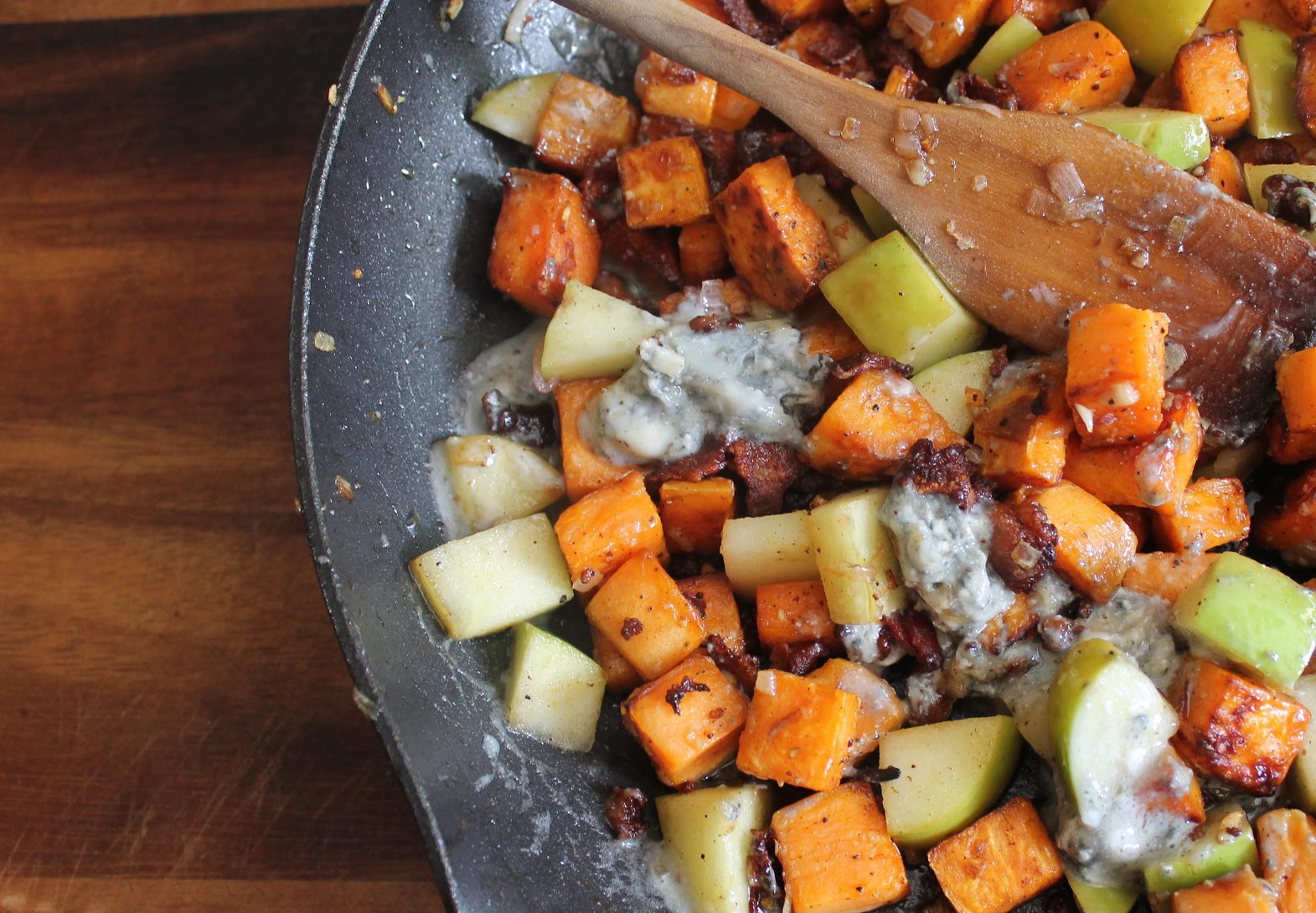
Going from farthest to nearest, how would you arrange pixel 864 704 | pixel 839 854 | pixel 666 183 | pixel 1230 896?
pixel 666 183
pixel 864 704
pixel 839 854
pixel 1230 896

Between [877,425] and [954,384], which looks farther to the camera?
[954,384]

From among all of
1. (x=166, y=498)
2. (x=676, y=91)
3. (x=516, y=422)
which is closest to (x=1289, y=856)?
(x=516, y=422)

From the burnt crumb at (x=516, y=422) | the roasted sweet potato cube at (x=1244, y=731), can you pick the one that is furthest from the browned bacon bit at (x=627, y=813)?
the roasted sweet potato cube at (x=1244, y=731)

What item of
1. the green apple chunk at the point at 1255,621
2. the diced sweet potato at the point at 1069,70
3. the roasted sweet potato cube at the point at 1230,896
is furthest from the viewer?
the diced sweet potato at the point at 1069,70

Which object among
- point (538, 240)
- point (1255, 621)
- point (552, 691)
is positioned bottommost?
point (552, 691)

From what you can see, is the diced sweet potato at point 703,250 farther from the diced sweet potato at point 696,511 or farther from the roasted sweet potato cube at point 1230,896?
the roasted sweet potato cube at point 1230,896

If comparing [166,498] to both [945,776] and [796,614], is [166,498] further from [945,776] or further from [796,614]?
[945,776]

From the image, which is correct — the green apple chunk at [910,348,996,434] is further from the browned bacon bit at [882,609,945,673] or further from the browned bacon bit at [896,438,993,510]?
the browned bacon bit at [882,609,945,673]
